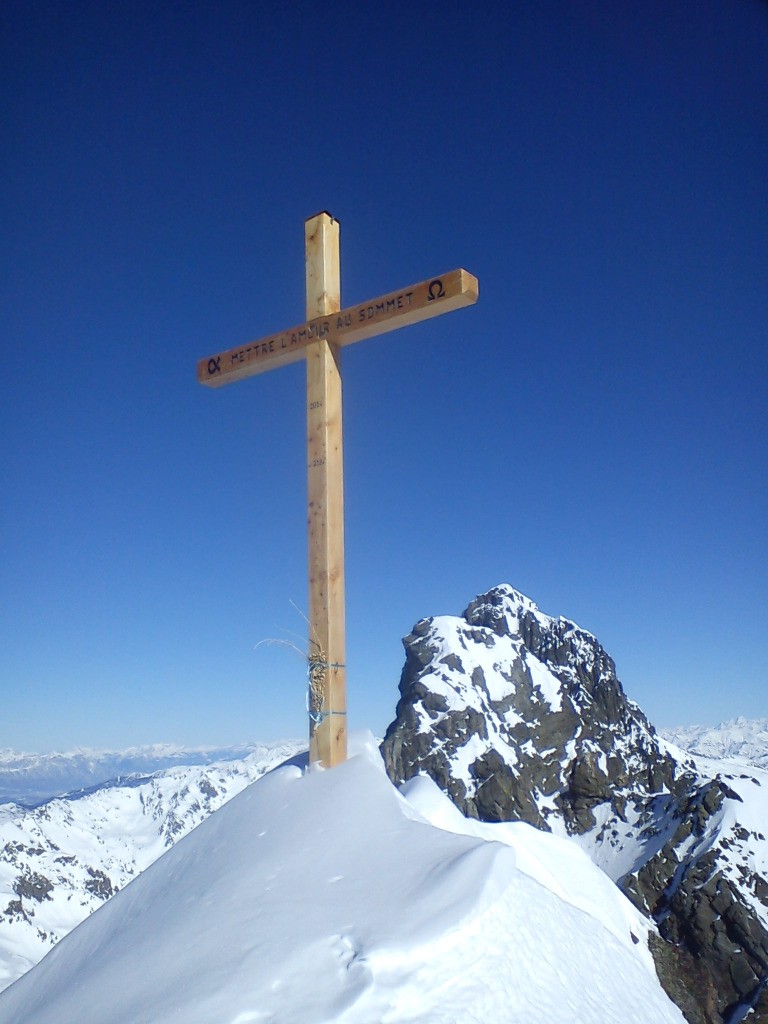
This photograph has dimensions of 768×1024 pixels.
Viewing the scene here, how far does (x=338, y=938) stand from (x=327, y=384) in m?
3.43

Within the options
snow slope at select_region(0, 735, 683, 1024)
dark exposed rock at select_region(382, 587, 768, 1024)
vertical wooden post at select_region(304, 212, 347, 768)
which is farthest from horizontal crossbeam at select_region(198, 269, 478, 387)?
dark exposed rock at select_region(382, 587, 768, 1024)

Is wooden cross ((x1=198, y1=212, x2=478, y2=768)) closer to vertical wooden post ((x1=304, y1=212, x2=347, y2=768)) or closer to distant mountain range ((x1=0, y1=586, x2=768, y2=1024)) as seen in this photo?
vertical wooden post ((x1=304, y1=212, x2=347, y2=768))

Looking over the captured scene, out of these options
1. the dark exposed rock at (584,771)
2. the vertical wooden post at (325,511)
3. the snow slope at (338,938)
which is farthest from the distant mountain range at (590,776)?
the snow slope at (338,938)

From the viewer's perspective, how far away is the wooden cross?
475cm

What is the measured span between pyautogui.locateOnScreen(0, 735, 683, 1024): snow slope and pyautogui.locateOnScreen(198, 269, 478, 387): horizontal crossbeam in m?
2.89

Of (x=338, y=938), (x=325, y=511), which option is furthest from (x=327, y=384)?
(x=338, y=938)

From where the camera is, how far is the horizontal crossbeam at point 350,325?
4680 mm

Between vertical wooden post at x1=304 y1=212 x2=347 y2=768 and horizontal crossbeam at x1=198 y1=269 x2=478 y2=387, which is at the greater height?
horizontal crossbeam at x1=198 y1=269 x2=478 y2=387

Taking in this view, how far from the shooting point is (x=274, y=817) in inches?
170

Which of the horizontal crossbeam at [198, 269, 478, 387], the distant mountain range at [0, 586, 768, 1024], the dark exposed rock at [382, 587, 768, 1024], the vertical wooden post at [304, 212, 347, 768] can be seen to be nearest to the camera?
the horizontal crossbeam at [198, 269, 478, 387]

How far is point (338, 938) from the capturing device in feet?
9.30

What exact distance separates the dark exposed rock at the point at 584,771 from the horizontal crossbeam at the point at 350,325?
234 feet

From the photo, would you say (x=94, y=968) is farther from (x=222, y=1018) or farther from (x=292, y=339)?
(x=292, y=339)

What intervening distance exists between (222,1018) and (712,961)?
84.8 m
